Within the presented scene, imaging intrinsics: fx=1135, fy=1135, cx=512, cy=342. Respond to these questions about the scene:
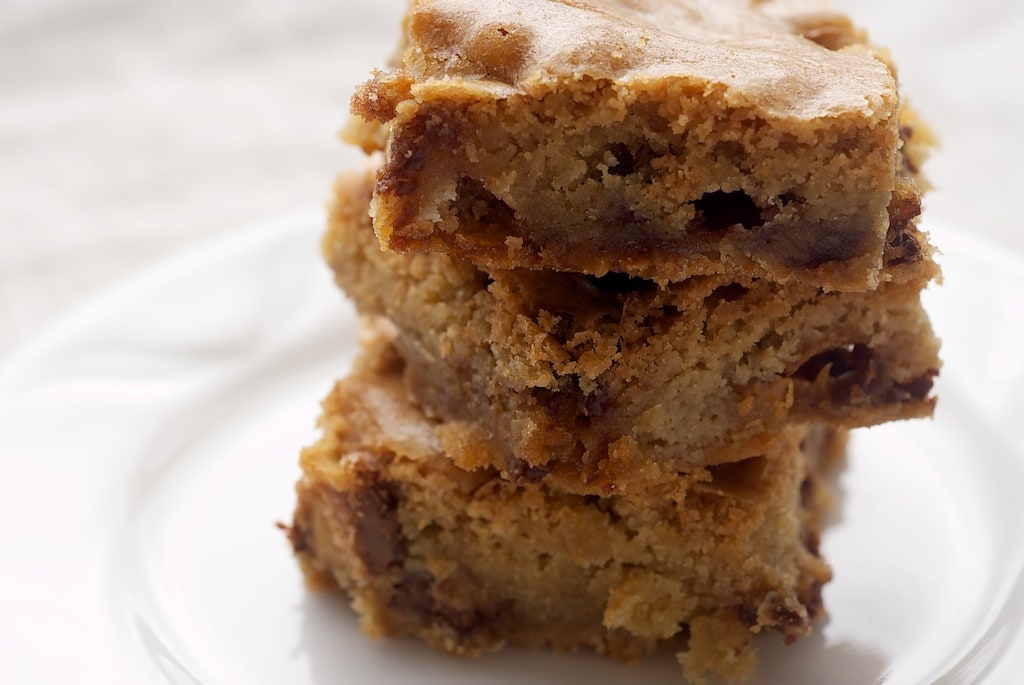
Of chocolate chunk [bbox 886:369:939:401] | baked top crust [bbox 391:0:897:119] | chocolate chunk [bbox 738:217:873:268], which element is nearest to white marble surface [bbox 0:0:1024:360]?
chocolate chunk [bbox 886:369:939:401]

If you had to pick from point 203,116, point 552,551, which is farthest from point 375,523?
point 203,116

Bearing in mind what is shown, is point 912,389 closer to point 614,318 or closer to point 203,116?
point 614,318

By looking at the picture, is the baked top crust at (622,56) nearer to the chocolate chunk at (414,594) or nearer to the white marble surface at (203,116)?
the chocolate chunk at (414,594)

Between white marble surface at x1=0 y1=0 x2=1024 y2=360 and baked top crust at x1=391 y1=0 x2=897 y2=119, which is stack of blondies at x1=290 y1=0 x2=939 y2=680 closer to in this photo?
baked top crust at x1=391 y1=0 x2=897 y2=119

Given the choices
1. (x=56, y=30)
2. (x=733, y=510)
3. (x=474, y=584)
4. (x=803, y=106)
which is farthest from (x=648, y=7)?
(x=56, y=30)

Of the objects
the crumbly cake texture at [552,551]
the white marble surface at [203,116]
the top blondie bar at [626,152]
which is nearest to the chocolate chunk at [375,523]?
the crumbly cake texture at [552,551]

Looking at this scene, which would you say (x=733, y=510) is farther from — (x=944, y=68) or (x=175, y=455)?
(x=944, y=68)
